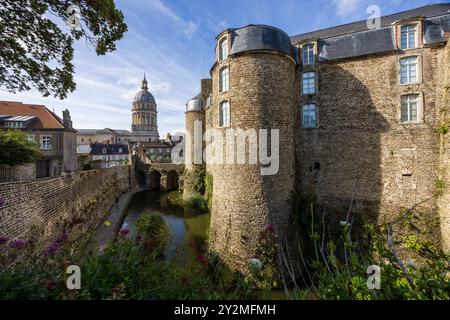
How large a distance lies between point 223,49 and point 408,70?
7.89 m

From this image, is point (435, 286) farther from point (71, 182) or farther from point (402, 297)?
point (71, 182)

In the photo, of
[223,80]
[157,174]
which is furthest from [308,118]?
[157,174]

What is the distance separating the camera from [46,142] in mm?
19125

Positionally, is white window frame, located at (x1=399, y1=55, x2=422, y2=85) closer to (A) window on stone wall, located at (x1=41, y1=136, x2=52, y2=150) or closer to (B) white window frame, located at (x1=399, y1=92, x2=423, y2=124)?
(B) white window frame, located at (x1=399, y1=92, x2=423, y2=124)

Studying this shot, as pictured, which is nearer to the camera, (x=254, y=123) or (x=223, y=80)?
(x=254, y=123)

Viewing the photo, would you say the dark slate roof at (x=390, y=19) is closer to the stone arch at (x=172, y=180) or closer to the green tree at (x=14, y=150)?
the green tree at (x=14, y=150)

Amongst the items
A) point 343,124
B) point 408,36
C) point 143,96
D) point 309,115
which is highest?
point 143,96

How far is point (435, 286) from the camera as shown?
6.94 feet

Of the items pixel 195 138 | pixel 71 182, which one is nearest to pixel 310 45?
pixel 195 138

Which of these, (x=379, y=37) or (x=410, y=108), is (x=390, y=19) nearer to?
(x=379, y=37)

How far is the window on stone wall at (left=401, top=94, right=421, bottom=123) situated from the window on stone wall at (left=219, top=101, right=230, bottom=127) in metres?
7.52

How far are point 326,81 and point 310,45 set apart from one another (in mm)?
1956

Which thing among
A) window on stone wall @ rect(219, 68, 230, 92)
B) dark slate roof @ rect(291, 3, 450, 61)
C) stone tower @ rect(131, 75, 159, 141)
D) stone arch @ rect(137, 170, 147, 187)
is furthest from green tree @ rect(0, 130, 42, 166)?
stone tower @ rect(131, 75, 159, 141)

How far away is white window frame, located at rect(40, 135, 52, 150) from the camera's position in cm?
1894
